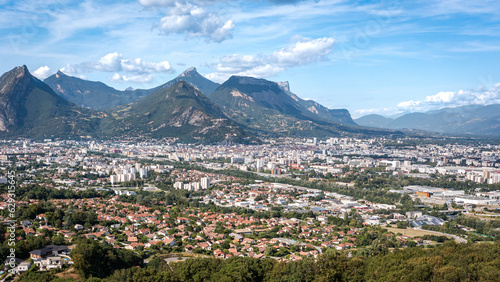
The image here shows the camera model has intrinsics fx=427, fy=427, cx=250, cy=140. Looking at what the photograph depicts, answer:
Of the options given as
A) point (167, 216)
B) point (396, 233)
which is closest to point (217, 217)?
point (167, 216)

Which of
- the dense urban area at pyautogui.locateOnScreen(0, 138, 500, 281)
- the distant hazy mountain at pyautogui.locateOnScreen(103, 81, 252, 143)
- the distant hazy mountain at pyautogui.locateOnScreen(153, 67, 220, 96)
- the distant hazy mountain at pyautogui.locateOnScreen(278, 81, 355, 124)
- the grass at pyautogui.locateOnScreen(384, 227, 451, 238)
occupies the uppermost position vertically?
the distant hazy mountain at pyautogui.locateOnScreen(153, 67, 220, 96)

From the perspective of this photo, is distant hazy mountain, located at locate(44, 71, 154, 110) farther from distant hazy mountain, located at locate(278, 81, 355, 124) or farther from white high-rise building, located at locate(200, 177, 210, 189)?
white high-rise building, located at locate(200, 177, 210, 189)

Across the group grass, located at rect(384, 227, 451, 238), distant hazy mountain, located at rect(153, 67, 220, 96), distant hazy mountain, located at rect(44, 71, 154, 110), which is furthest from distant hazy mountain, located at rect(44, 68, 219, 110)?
grass, located at rect(384, 227, 451, 238)

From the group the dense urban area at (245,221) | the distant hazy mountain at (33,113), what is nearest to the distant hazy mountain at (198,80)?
the distant hazy mountain at (33,113)

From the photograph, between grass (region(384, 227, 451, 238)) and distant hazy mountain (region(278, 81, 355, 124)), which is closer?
grass (region(384, 227, 451, 238))

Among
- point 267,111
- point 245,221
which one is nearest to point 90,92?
point 267,111

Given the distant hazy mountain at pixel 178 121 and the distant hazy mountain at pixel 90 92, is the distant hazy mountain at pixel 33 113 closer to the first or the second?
the distant hazy mountain at pixel 178 121

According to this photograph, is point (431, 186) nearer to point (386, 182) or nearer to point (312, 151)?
point (386, 182)

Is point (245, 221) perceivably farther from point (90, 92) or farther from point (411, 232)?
point (90, 92)
